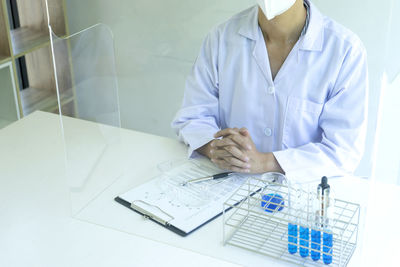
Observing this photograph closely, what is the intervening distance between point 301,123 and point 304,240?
1.31 ft

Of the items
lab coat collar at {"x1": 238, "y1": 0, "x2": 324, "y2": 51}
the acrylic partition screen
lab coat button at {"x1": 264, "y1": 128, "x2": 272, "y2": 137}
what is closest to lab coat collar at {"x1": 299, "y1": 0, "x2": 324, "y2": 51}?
lab coat collar at {"x1": 238, "y1": 0, "x2": 324, "y2": 51}

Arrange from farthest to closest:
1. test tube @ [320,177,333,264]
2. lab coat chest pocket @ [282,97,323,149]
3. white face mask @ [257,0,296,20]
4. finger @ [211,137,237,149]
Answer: finger @ [211,137,237,149] → lab coat chest pocket @ [282,97,323,149] → white face mask @ [257,0,296,20] → test tube @ [320,177,333,264]

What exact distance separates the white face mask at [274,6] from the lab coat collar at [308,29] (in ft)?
0.19

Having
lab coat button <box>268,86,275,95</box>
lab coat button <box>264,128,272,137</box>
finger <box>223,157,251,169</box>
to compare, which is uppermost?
lab coat button <box>268,86,275,95</box>

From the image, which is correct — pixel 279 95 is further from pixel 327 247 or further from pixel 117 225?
pixel 117 225

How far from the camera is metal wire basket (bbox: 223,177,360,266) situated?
52.1 inches

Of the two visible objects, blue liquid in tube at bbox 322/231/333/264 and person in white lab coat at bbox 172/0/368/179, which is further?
person in white lab coat at bbox 172/0/368/179

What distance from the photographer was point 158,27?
1.68 meters

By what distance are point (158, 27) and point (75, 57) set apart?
0.87 ft

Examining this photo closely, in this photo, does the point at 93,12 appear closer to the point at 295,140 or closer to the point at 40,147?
the point at 40,147

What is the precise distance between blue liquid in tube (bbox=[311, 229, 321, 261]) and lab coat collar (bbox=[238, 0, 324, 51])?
0.51 metres

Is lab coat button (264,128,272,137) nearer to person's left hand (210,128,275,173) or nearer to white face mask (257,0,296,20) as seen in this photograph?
person's left hand (210,128,275,173)

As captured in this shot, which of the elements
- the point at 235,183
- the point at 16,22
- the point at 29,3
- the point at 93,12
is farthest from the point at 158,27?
the point at 16,22

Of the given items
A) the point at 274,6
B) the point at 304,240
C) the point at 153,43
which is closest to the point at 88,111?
the point at 153,43
